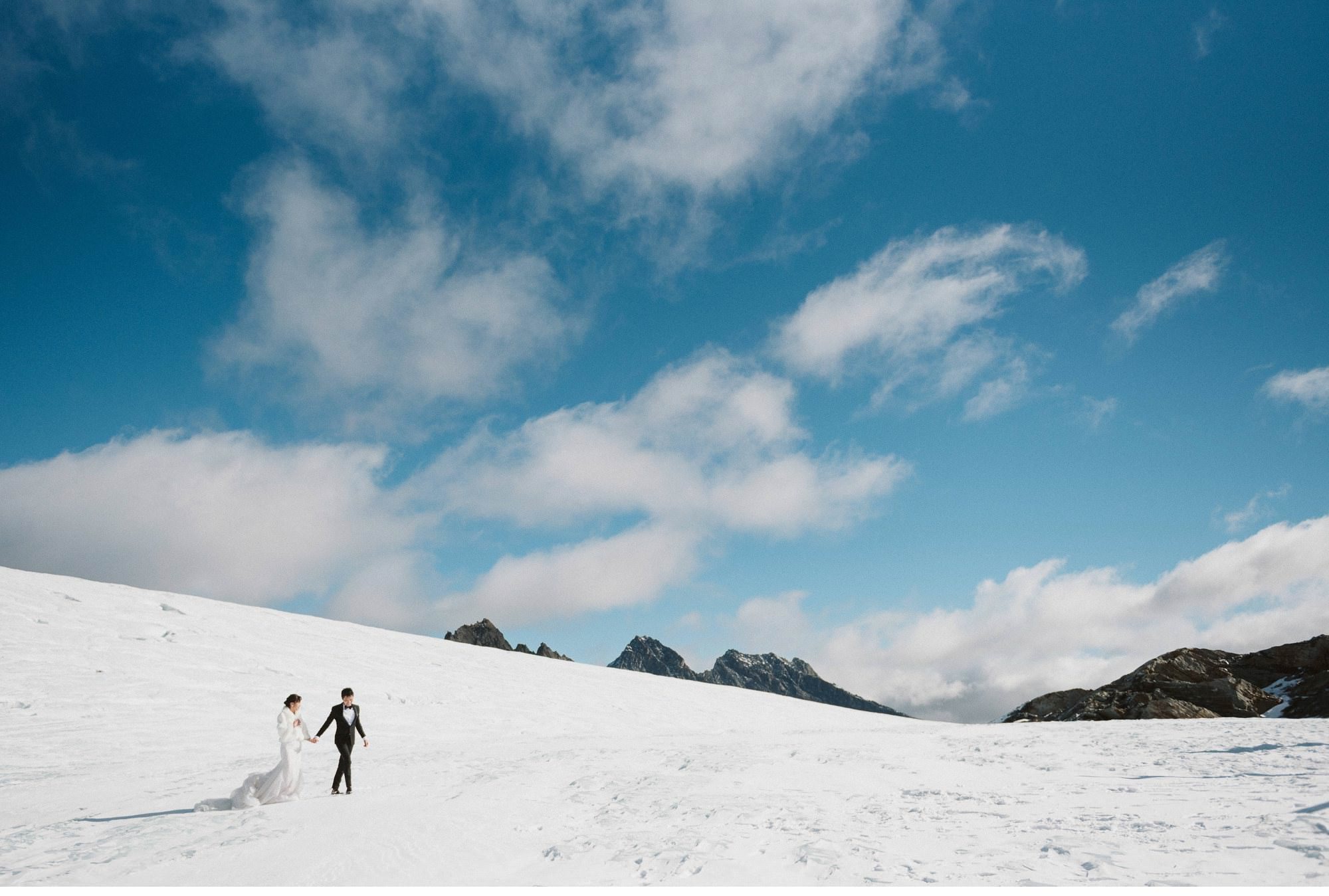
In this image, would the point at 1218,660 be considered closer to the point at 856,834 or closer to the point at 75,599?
the point at 856,834

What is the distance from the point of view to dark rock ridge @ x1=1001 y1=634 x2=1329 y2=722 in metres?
33.7

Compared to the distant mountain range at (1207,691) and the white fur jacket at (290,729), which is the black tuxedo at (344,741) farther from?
the distant mountain range at (1207,691)

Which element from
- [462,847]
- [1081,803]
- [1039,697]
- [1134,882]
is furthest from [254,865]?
[1039,697]

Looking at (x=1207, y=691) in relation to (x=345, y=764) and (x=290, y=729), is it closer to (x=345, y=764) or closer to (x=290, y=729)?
(x=345, y=764)

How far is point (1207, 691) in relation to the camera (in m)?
35.9

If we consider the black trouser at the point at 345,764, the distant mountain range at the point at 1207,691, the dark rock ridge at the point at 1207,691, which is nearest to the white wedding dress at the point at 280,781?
the black trouser at the point at 345,764

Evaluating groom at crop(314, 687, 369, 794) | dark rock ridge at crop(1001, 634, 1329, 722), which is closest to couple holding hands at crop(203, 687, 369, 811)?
groom at crop(314, 687, 369, 794)

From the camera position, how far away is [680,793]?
11.0m

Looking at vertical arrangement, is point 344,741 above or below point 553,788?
above

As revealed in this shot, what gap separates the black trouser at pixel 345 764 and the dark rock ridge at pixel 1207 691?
32.6m

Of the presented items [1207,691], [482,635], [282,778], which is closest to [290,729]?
[282,778]

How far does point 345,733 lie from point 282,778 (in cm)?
110

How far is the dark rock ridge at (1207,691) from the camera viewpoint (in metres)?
33.7

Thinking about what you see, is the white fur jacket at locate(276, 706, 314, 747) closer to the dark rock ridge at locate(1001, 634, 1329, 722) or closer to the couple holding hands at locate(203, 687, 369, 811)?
the couple holding hands at locate(203, 687, 369, 811)
